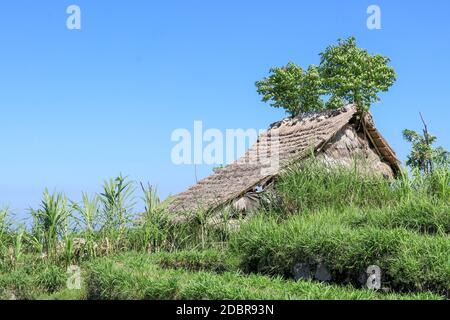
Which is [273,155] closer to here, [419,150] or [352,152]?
[352,152]

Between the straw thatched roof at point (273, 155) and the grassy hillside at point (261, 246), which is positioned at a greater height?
the straw thatched roof at point (273, 155)

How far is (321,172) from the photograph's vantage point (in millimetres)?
12969

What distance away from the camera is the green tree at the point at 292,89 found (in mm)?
23984

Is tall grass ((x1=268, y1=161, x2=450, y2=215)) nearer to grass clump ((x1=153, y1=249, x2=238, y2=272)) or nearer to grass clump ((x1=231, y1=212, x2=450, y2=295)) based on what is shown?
grass clump ((x1=231, y1=212, x2=450, y2=295))

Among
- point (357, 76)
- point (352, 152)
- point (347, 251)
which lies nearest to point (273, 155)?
point (352, 152)

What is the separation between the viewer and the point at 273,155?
594 inches

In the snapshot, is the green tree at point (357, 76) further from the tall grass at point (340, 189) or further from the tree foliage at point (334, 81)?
the tall grass at point (340, 189)

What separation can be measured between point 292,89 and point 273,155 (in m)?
9.66

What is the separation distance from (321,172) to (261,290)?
6055mm

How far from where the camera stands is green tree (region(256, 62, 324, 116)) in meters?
24.0

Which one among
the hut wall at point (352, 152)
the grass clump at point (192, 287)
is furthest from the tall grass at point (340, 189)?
the grass clump at point (192, 287)

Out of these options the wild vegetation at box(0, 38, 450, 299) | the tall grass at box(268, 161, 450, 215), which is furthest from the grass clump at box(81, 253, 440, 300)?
the tall grass at box(268, 161, 450, 215)
